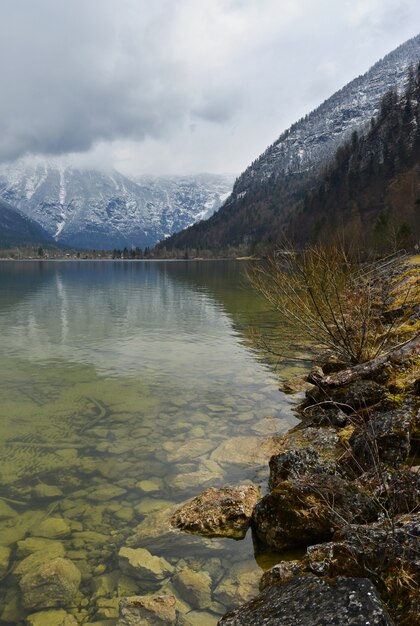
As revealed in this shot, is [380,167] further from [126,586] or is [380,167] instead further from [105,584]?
[105,584]

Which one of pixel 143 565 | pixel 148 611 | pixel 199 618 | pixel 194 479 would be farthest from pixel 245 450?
pixel 148 611

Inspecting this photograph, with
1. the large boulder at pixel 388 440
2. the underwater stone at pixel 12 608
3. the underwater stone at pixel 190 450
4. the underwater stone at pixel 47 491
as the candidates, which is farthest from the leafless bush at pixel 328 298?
the underwater stone at pixel 12 608

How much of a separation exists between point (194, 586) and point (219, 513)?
2.00m

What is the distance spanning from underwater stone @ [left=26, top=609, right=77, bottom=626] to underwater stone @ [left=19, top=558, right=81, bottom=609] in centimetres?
15

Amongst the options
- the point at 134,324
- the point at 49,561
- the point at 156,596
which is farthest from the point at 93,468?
the point at 134,324

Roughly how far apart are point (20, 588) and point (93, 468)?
195 inches

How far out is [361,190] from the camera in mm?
179000

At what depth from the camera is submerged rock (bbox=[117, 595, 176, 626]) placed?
7.13m

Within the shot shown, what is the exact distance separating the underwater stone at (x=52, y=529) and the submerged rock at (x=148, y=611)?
296cm

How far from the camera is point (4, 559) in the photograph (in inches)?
351

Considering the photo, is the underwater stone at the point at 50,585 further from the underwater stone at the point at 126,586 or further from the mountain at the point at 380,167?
the mountain at the point at 380,167

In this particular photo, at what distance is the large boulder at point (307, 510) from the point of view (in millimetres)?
7852

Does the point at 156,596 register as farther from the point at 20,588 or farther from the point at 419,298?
the point at 419,298

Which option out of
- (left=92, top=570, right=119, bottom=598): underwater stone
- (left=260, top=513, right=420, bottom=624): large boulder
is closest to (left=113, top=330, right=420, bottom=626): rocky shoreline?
(left=260, top=513, right=420, bottom=624): large boulder
